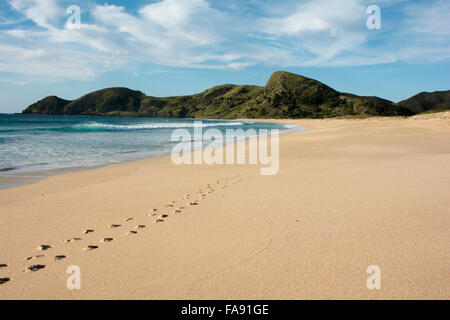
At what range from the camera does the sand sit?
113 inches

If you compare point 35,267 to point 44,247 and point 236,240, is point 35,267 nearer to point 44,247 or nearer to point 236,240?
point 44,247

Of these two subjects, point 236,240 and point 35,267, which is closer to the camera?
point 35,267

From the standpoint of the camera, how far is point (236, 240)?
13.0 ft

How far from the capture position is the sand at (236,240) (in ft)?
9.41

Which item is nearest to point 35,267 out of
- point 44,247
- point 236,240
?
point 44,247
